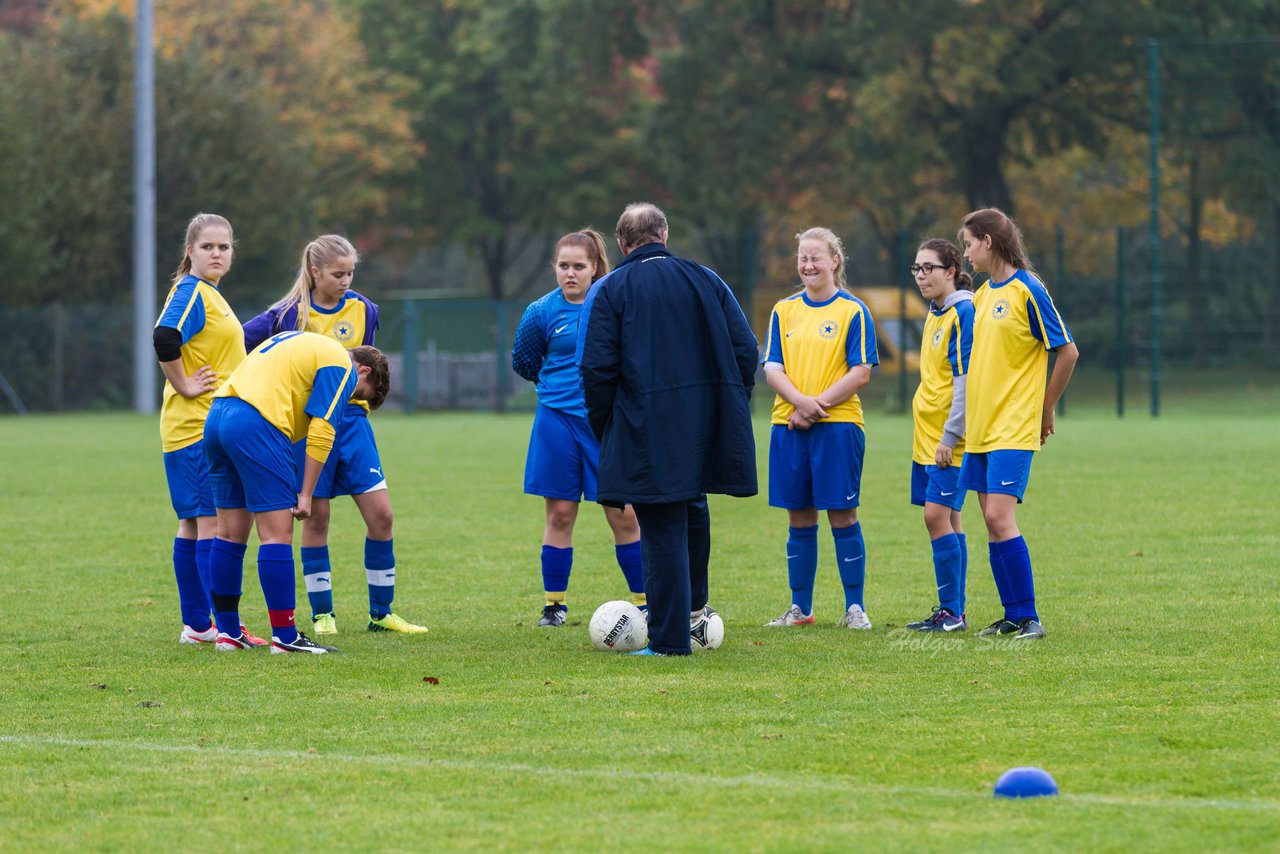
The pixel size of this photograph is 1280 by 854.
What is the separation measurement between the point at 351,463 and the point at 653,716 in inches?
102

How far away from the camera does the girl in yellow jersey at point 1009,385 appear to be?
7.53 meters

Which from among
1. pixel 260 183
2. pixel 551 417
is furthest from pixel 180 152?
pixel 551 417

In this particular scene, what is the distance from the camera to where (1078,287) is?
2847 cm

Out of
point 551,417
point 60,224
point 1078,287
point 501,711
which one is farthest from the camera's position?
point 60,224

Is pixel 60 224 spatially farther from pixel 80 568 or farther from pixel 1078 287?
pixel 80 568

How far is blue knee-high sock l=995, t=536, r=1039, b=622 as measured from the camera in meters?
7.59

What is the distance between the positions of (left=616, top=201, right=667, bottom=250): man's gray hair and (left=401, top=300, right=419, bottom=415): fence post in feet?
86.9

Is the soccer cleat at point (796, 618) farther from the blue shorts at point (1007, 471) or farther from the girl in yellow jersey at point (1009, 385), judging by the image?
the blue shorts at point (1007, 471)

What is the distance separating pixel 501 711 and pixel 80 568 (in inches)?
208

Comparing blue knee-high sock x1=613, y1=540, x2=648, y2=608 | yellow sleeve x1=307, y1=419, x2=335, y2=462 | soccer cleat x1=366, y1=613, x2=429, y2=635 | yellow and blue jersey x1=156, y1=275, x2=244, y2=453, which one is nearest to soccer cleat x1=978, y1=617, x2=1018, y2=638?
blue knee-high sock x1=613, y1=540, x2=648, y2=608

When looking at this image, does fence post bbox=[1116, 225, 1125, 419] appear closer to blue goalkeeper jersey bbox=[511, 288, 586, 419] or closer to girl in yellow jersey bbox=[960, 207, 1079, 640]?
blue goalkeeper jersey bbox=[511, 288, 586, 419]

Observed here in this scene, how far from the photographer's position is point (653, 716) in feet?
19.9

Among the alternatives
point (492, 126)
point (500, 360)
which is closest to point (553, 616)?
point (500, 360)

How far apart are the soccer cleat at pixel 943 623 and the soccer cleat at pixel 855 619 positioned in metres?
0.21
